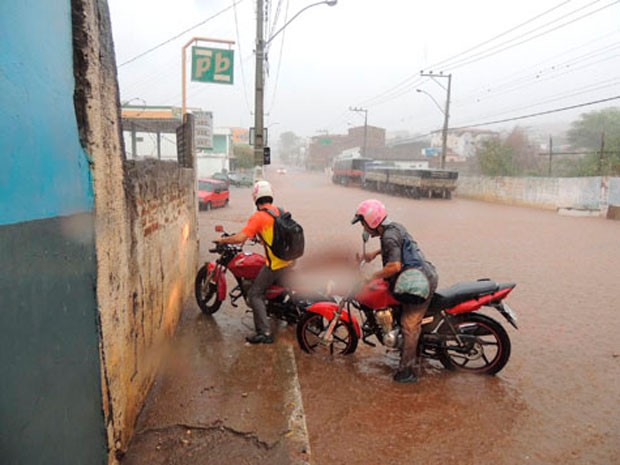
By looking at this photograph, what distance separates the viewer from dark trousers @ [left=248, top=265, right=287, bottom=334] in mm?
4797

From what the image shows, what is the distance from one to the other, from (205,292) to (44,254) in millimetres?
3845

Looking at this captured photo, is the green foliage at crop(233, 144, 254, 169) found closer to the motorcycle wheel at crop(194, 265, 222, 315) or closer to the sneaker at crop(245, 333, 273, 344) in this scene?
the motorcycle wheel at crop(194, 265, 222, 315)

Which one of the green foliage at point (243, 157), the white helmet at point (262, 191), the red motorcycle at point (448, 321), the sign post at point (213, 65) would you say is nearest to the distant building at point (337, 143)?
the green foliage at point (243, 157)

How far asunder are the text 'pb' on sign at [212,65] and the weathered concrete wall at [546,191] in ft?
53.9

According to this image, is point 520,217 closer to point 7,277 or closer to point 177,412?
point 177,412

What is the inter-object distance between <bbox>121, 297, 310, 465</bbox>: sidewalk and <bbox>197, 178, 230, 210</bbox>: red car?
16259 millimetres

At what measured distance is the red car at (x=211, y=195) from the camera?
2089cm

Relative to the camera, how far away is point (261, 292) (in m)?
4.82

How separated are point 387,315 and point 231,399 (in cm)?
147

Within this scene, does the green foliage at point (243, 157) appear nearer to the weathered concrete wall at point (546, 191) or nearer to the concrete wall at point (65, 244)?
the weathered concrete wall at point (546, 191)

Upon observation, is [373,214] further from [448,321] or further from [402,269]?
[448,321]

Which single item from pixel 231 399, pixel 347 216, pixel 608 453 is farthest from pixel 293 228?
pixel 347 216

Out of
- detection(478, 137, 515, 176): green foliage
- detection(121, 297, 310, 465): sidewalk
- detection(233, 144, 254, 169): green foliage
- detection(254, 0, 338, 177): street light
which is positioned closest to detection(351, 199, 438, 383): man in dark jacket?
detection(121, 297, 310, 465): sidewalk

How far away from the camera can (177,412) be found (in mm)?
3512
